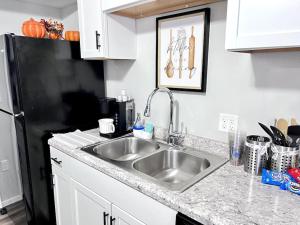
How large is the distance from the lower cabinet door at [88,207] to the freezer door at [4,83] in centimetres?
88

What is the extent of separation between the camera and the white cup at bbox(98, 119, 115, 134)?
1650mm

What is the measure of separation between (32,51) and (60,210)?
1.19 meters

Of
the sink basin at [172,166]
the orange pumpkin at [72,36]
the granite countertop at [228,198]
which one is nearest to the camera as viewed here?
the granite countertop at [228,198]

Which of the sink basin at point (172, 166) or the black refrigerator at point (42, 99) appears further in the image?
the black refrigerator at point (42, 99)

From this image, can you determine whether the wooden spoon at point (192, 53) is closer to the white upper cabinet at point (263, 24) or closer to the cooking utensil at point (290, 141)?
the white upper cabinet at point (263, 24)

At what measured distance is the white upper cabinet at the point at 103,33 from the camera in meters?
1.52

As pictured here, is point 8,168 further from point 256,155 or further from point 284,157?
point 284,157

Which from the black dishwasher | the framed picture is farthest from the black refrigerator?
the black dishwasher

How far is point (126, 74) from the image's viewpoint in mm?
1866

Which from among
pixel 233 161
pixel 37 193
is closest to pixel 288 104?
pixel 233 161

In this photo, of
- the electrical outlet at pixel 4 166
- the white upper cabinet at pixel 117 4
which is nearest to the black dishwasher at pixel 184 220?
the white upper cabinet at pixel 117 4

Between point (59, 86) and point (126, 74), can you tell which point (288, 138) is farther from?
point (59, 86)

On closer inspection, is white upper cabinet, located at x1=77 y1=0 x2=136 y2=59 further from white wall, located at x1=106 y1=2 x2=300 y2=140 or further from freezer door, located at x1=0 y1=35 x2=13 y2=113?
freezer door, located at x1=0 y1=35 x2=13 y2=113

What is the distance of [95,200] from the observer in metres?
1.27
